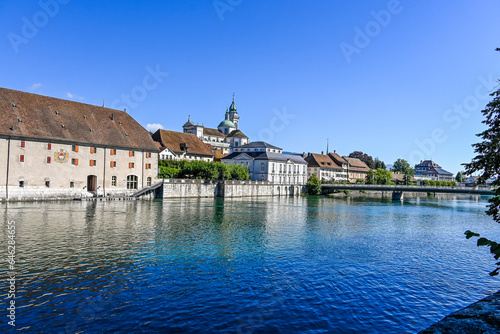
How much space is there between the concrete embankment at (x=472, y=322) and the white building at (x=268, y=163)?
288ft

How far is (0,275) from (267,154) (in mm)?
84889

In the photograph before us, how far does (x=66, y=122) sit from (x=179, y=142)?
4011 cm

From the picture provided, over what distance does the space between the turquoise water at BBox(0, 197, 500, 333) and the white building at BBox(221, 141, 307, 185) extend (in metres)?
66.5

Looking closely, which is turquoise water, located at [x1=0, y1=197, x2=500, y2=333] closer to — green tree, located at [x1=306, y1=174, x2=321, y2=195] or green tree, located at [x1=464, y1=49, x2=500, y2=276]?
green tree, located at [x1=464, y1=49, x2=500, y2=276]

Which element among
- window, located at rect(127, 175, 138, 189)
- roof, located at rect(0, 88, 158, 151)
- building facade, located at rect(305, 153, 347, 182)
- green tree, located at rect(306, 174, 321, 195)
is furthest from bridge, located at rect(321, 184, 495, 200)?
window, located at rect(127, 175, 138, 189)

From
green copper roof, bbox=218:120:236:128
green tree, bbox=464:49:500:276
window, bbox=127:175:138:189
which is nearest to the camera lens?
green tree, bbox=464:49:500:276

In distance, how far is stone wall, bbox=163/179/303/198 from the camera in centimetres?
6619

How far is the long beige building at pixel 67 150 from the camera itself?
4781cm

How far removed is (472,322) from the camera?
317 inches

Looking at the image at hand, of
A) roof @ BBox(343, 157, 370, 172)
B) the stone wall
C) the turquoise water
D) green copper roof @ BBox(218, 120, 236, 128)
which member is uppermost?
green copper roof @ BBox(218, 120, 236, 128)

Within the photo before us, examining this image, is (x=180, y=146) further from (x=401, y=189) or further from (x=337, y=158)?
(x=337, y=158)

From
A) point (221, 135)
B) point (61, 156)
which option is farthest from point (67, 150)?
point (221, 135)

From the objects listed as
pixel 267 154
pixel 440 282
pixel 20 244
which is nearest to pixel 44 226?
pixel 20 244

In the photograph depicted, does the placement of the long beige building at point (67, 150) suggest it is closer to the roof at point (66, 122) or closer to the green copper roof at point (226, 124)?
the roof at point (66, 122)
